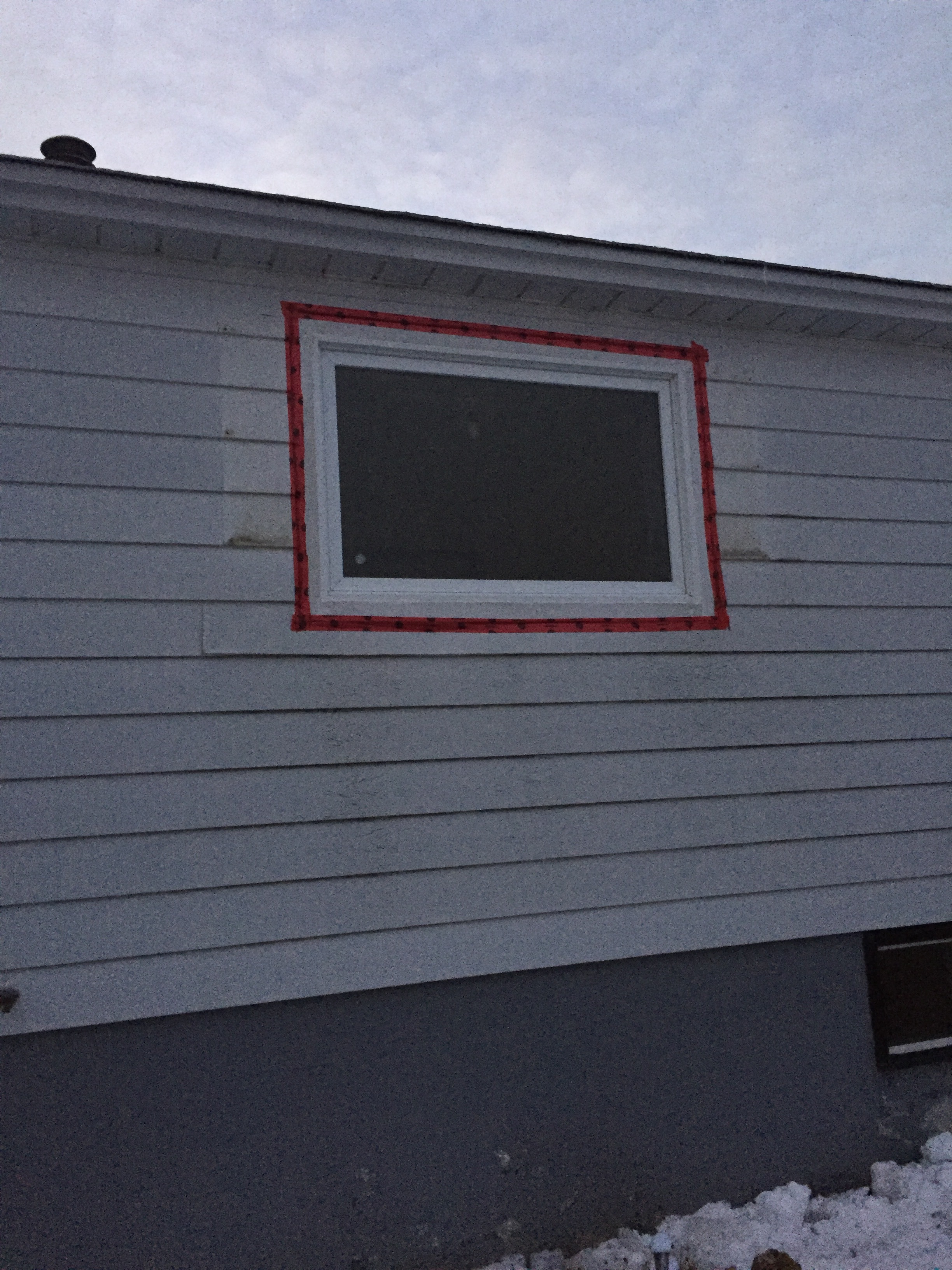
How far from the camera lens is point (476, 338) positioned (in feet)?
14.5

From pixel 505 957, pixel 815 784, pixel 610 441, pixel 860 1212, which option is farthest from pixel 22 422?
pixel 860 1212

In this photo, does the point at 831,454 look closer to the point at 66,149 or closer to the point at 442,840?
the point at 442,840

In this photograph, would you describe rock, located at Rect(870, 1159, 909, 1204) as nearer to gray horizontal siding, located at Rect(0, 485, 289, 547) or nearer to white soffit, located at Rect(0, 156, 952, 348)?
gray horizontal siding, located at Rect(0, 485, 289, 547)

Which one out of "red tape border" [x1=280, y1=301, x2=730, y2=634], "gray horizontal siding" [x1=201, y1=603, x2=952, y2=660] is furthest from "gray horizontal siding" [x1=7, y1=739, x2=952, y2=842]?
"red tape border" [x1=280, y1=301, x2=730, y2=634]

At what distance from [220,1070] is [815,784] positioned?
9.32ft

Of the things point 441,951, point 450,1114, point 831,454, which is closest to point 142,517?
point 441,951

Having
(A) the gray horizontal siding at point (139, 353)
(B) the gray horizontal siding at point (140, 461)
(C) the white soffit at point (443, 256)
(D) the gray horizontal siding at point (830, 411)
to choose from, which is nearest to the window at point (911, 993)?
(D) the gray horizontal siding at point (830, 411)

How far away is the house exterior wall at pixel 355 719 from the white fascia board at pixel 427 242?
7.1 inches

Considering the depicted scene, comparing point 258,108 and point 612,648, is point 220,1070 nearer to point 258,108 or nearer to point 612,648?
point 612,648

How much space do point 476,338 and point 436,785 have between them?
77.5 inches

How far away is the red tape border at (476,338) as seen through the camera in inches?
157

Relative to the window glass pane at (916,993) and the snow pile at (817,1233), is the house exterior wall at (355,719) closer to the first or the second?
the window glass pane at (916,993)

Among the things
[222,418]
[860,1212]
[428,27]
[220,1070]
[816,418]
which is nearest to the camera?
[220,1070]

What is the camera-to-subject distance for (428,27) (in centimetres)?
687
